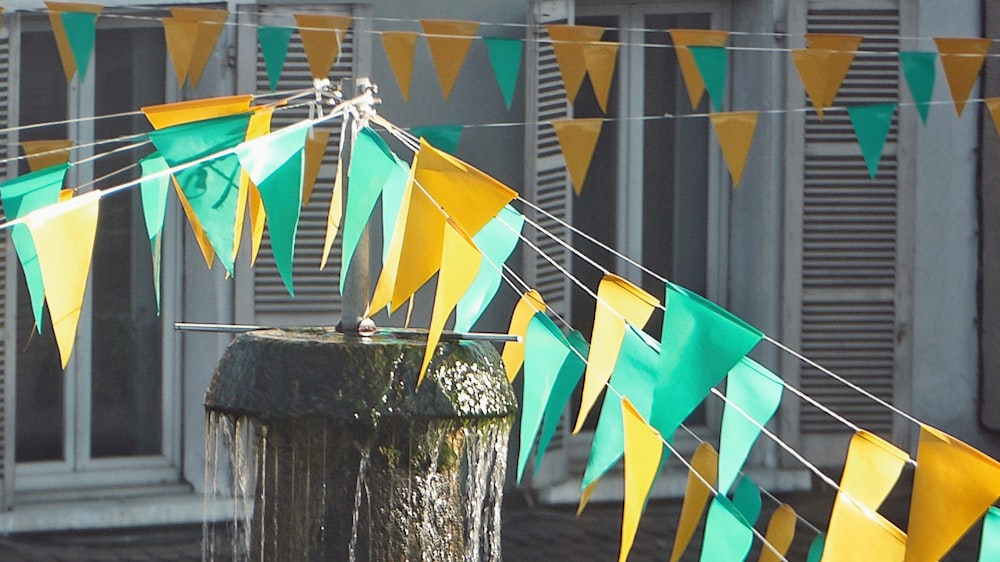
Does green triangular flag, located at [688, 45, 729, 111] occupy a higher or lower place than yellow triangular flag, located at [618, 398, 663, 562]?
higher

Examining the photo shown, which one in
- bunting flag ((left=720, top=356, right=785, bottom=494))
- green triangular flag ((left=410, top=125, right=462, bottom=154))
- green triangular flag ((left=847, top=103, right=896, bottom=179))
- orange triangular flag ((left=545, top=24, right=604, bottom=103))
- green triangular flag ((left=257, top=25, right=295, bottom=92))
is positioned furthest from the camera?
green triangular flag ((left=257, top=25, right=295, bottom=92))

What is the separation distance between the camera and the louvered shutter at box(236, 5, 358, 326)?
6445mm

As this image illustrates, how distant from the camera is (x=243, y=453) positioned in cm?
267

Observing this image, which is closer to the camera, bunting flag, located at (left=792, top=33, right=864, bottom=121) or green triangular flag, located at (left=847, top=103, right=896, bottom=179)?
green triangular flag, located at (left=847, top=103, right=896, bottom=179)

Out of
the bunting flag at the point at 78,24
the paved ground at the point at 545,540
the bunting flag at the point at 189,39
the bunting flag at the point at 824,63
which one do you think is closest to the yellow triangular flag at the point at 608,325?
the bunting flag at the point at 824,63

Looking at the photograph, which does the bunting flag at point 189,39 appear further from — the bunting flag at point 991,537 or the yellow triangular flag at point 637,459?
the bunting flag at point 991,537

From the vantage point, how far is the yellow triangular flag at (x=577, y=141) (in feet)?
14.5

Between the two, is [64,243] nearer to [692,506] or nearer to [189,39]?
[692,506]

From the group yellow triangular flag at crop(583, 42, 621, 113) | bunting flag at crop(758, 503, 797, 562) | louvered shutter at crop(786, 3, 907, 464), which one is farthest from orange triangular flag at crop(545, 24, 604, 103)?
louvered shutter at crop(786, 3, 907, 464)

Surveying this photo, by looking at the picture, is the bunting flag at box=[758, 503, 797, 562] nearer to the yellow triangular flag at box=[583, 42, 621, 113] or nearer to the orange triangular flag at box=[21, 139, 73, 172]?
the yellow triangular flag at box=[583, 42, 621, 113]

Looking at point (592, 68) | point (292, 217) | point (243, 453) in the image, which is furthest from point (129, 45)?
point (243, 453)

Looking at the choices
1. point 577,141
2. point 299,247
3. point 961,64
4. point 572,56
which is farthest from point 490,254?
point 299,247

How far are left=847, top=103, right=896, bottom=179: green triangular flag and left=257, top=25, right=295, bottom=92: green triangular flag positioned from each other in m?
1.84

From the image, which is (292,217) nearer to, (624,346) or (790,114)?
(624,346)
